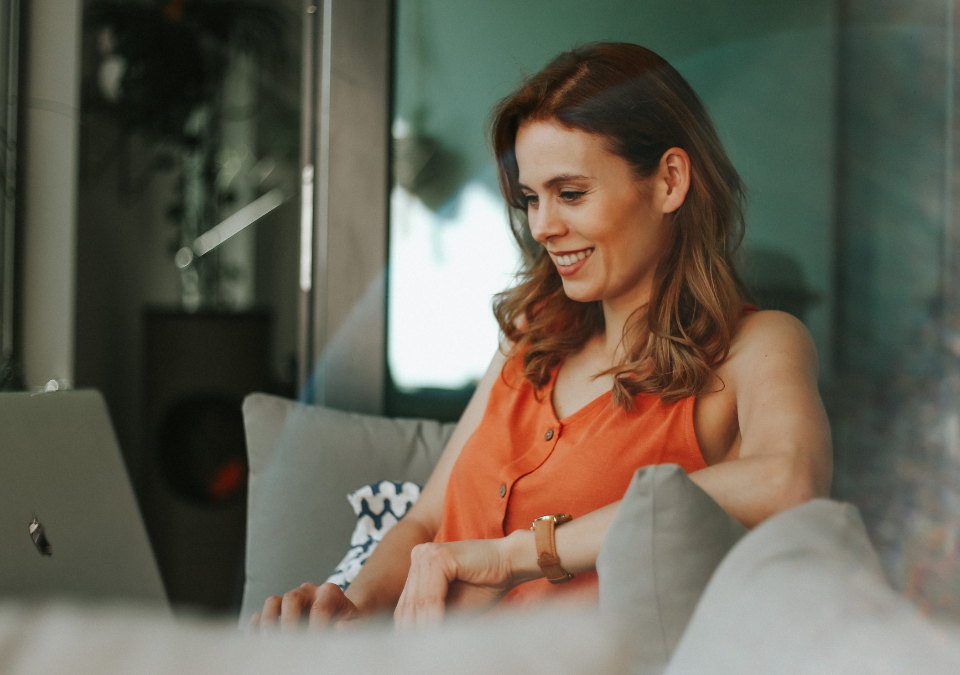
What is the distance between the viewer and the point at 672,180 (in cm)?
69

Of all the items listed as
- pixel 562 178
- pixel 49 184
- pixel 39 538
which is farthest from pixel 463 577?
pixel 49 184

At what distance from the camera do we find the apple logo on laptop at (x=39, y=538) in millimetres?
864

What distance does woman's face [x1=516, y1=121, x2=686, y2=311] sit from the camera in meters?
0.69

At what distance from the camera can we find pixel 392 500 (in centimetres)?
94

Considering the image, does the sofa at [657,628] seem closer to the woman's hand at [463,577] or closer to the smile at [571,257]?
the woman's hand at [463,577]

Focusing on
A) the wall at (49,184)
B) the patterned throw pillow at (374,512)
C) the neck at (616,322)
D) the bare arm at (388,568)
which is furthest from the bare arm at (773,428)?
the wall at (49,184)

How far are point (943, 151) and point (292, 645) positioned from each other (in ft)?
2.72

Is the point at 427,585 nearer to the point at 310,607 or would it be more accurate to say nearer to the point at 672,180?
the point at 310,607

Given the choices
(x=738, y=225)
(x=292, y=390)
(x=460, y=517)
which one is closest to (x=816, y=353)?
(x=738, y=225)

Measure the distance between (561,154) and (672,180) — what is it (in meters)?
0.11

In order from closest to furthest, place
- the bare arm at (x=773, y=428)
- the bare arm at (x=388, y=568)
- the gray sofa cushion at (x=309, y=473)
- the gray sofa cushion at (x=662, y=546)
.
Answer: the gray sofa cushion at (x=662, y=546) → the bare arm at (x=773, y=428) → the bare arm at (x=388, y=568) → the gray sofa cushion at (x=309, y=473)

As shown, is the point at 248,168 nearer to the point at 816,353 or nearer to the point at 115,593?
the point at 115,593

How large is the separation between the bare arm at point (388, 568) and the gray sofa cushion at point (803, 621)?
1.35ft

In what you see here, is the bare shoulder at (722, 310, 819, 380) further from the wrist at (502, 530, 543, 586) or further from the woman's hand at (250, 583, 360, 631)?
the woman's hand at (250, 583, 360, 631)
